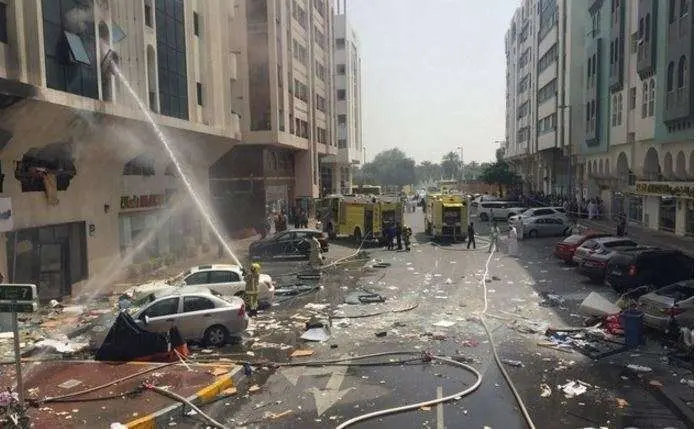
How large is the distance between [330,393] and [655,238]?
85.0ft

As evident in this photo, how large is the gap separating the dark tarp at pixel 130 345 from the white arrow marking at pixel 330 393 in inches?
127

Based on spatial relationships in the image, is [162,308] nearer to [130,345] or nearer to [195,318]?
[195,318]

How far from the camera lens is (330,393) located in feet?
32.5

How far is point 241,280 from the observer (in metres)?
17.0

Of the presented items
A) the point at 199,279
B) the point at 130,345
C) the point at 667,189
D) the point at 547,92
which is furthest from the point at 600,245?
the point at 547,92

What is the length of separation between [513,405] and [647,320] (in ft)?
17.2

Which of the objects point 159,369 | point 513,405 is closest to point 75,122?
point 159,369

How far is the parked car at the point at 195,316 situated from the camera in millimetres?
12664

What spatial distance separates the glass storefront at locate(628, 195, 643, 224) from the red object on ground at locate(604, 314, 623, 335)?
2641 cm

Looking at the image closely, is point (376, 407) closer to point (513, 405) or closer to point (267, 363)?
point (513, 405)

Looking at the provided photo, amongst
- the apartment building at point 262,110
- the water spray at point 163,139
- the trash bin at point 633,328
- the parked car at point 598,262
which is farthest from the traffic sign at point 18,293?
the apartment building at point 262,110

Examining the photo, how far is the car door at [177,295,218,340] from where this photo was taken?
1277 cm

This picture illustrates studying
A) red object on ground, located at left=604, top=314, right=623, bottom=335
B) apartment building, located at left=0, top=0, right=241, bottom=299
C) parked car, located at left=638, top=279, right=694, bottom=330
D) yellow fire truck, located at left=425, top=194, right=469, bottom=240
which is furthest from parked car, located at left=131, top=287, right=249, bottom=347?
yellow fire truck, located at left=425, top=194, right=469, bottom=240

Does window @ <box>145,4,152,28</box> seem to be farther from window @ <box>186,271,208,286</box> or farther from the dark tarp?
the dark tarp
